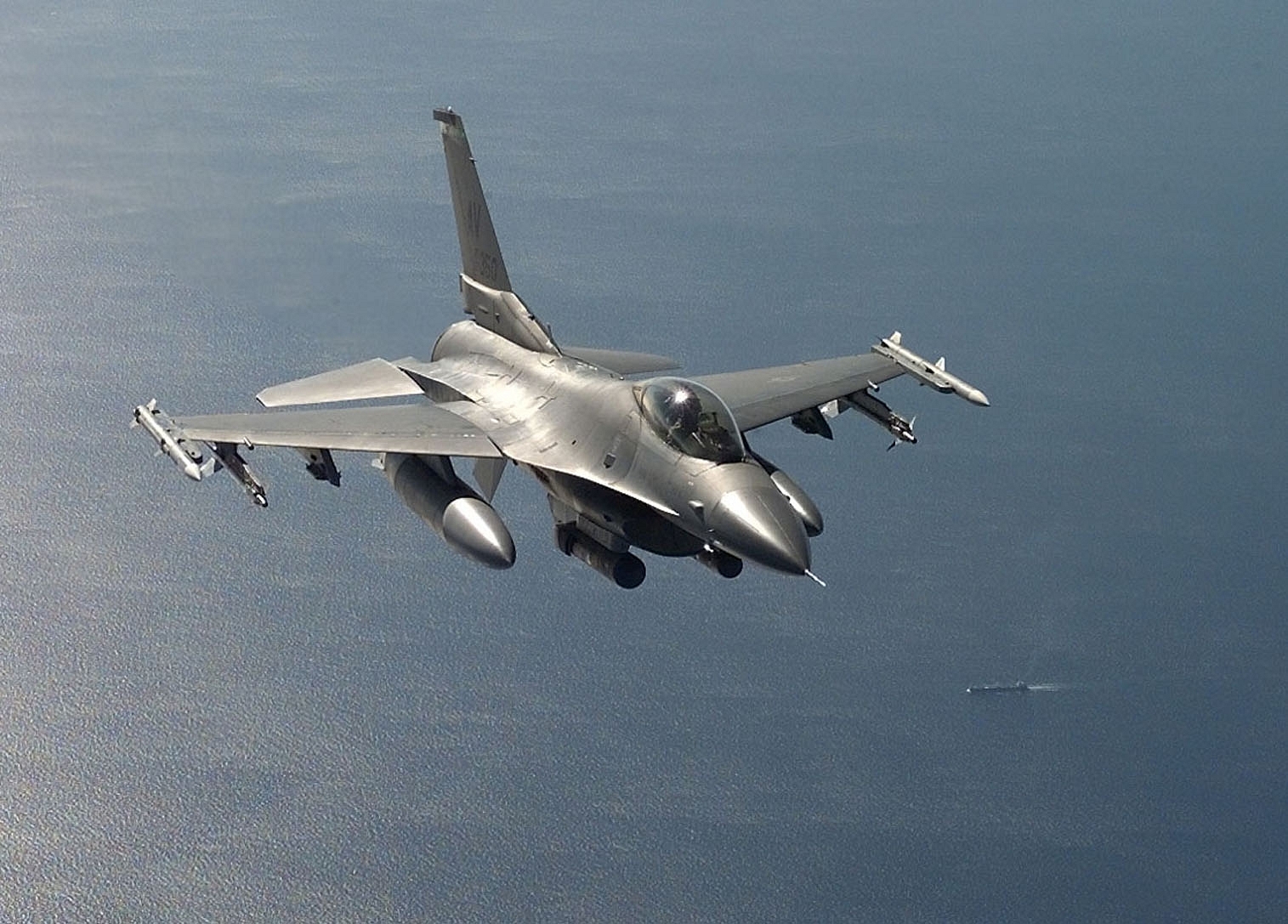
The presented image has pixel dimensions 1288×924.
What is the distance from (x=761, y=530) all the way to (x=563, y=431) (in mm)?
10982

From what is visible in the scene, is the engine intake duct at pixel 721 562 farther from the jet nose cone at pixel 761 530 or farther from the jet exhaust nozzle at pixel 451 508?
the jet exhaust nozzle at pixel 451 508

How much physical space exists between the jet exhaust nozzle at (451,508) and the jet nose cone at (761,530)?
25.5 feet

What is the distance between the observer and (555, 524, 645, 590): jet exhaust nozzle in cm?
4962

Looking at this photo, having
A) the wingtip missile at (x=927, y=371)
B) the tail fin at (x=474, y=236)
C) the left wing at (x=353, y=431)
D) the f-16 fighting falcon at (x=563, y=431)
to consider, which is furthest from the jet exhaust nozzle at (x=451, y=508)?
the wingtip missile at (x=927, y=371)

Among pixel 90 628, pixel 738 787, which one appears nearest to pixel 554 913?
pixel 738 787

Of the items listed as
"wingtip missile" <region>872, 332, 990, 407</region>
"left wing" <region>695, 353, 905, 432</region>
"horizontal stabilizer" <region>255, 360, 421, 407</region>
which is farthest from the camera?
"horizontal stabilizer" <region>255, 360, 421, 407</region>

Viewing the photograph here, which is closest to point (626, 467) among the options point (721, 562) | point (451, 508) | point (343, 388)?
point (721, 562)

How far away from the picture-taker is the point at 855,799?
181m

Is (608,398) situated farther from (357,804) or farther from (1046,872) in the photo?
(1046,872)

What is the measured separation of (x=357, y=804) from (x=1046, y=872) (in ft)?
270

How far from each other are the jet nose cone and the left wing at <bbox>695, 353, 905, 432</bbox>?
37.7ft

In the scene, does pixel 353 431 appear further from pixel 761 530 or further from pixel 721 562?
pixel 761 530

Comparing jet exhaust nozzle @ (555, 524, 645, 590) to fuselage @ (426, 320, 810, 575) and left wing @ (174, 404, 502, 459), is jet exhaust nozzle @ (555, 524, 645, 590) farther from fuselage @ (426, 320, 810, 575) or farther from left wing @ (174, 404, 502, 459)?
left wing @ (174, 404, 502, 459)

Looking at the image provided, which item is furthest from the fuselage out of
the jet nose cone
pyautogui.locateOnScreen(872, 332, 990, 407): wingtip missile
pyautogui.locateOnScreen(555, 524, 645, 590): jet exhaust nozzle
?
pyautogui.locateOnScreen(872, 332, 990, 407): wingtip missile
